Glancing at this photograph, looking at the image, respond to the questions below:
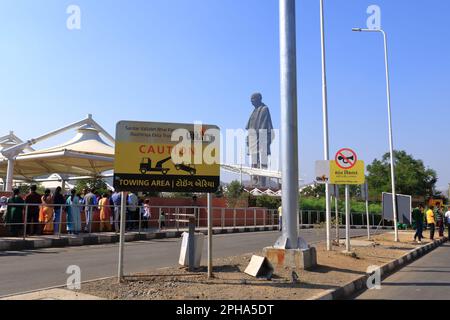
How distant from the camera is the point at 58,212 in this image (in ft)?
53.1

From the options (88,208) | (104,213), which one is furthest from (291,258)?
(104,213)

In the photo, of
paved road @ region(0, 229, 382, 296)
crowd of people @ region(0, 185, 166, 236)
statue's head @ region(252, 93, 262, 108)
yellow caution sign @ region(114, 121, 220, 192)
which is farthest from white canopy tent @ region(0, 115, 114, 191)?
statue's head @ region(252, 93, 262, 108)

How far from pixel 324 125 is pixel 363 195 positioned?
17.4 ft

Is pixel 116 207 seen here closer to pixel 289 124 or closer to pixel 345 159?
pixel 345 159

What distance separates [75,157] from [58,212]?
23.2 feet

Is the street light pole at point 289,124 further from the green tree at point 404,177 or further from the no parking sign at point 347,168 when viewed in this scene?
the green tree at point 404,177

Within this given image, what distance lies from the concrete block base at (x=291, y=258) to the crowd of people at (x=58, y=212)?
27.1 feet

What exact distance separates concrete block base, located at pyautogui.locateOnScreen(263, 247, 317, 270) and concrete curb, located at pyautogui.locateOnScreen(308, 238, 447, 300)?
1.08m

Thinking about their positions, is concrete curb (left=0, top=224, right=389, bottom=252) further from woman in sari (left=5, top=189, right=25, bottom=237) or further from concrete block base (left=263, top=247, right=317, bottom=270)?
concrete block base (left=263, top=247, right=317, bottom=270)

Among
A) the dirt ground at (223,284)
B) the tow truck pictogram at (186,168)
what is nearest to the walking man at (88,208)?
the dirt ground at (223,284)

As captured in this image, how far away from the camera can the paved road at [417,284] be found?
773 centimetres

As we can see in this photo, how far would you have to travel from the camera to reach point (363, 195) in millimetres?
18734

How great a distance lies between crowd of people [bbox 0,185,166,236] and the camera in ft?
47.9
